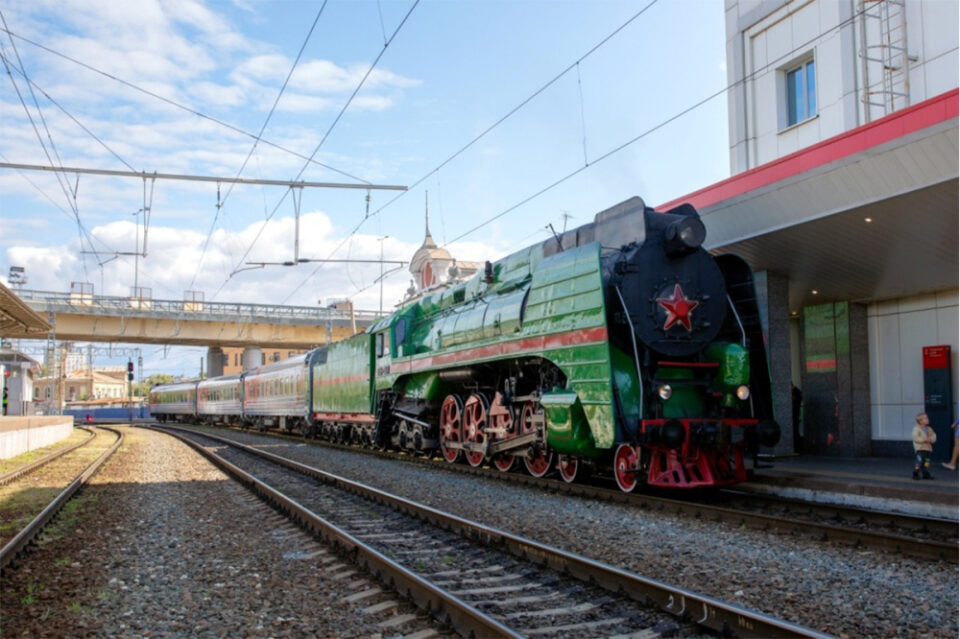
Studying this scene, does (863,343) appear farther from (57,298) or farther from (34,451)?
(57,298)

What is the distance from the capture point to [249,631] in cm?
502

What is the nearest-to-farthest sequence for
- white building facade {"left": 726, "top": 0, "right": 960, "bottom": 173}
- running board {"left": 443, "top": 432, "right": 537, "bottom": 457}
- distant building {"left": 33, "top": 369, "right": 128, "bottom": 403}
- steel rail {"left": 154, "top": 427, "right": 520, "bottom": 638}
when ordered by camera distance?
steel rail {"left": 154, "top": 427, "right": 520, "bottom": 638} → running board {"left": 443, "top": 432, "right": 537, "bottom": 457} → white building facade {"left": 726, "top": 0, "right": 960, "bottom": 173} → distant building {"left": 33, "top": 369, "right": 128, "bottom": 403}

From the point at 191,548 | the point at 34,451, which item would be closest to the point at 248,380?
the point at 34,451

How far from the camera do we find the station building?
10.4 meters

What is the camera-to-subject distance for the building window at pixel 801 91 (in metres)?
17.9

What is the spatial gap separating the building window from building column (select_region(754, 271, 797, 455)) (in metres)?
5.31

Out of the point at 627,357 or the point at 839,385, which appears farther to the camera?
the point at 839,385

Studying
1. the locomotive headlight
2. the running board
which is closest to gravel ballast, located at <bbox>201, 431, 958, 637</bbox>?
the running board

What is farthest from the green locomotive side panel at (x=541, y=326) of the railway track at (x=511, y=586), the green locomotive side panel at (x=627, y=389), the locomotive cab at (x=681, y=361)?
the railway track at (x=511, y=586)

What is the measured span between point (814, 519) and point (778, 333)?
21.9 ft

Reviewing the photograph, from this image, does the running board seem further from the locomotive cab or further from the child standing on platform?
the child standing on platform

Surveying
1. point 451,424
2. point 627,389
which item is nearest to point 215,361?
point 451,424

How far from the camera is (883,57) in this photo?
1569cm

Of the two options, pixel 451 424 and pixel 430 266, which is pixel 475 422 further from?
pixel 430 266
